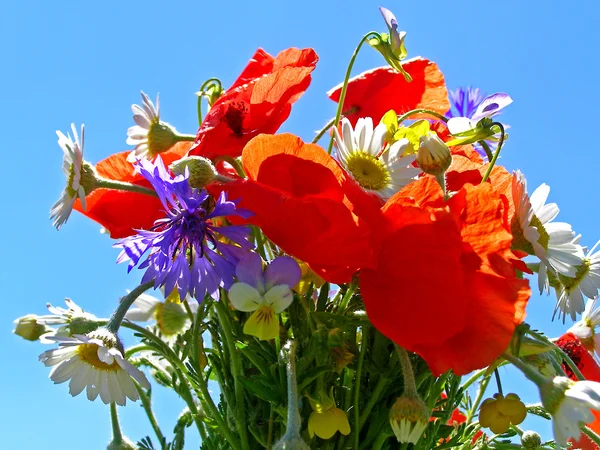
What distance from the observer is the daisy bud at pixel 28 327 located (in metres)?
0.73

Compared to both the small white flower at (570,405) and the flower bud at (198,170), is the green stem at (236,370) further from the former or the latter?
the small white flower at (570,405)

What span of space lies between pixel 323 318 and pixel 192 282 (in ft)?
0.32

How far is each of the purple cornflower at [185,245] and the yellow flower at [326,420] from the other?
0.11 meters

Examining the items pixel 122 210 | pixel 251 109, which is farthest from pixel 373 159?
pixel 122 210

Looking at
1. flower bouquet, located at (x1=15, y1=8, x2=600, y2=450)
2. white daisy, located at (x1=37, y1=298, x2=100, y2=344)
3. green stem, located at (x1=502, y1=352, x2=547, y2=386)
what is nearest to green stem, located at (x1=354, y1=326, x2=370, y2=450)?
flower bouquet, located at (x1=15, y1=8, x2=600, y2=450)

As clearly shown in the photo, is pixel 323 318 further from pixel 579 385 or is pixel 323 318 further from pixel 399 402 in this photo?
pixel 579 385

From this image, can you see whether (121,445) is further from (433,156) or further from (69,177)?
(433,156)

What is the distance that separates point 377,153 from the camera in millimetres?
656

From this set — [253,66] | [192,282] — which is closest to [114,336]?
[192,282]

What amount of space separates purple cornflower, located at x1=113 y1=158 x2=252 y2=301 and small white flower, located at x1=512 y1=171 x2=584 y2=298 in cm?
21

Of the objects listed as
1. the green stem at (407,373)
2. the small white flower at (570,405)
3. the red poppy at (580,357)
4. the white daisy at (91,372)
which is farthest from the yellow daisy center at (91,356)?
the red poppy at (580,357)

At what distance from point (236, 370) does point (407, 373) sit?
0.14 metres

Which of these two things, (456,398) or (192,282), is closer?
(192,282)

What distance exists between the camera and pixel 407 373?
59cm
